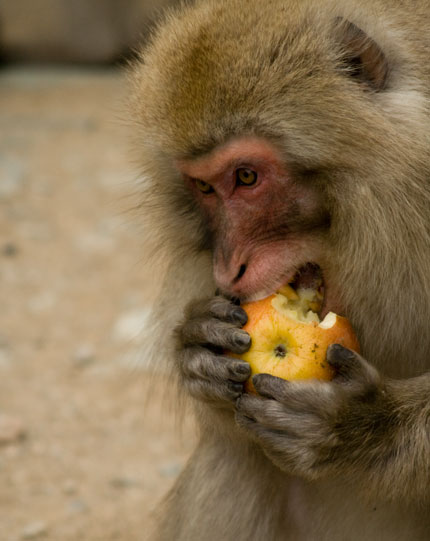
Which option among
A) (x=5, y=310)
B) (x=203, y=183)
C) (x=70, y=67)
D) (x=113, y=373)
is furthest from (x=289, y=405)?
(x=70, y=67)

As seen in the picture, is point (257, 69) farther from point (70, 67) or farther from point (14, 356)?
point (70, 67)

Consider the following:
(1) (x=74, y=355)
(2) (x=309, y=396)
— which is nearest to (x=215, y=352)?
(2) (x=309, y=396)

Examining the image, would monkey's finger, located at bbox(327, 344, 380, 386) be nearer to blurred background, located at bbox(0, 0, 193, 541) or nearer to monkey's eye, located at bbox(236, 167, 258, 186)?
monkey's eye, located at bbox(236, 167, 258, 186)

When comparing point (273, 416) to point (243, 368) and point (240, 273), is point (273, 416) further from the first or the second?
point (240, 273)

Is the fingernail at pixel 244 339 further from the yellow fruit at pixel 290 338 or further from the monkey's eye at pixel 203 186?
the monkey's eye at pixel 203 186

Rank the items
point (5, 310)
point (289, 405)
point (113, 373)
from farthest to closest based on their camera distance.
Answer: point (5, 310)
point (113, 373)
point (289, 405)

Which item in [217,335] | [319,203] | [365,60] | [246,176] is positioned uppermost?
[365,60]
